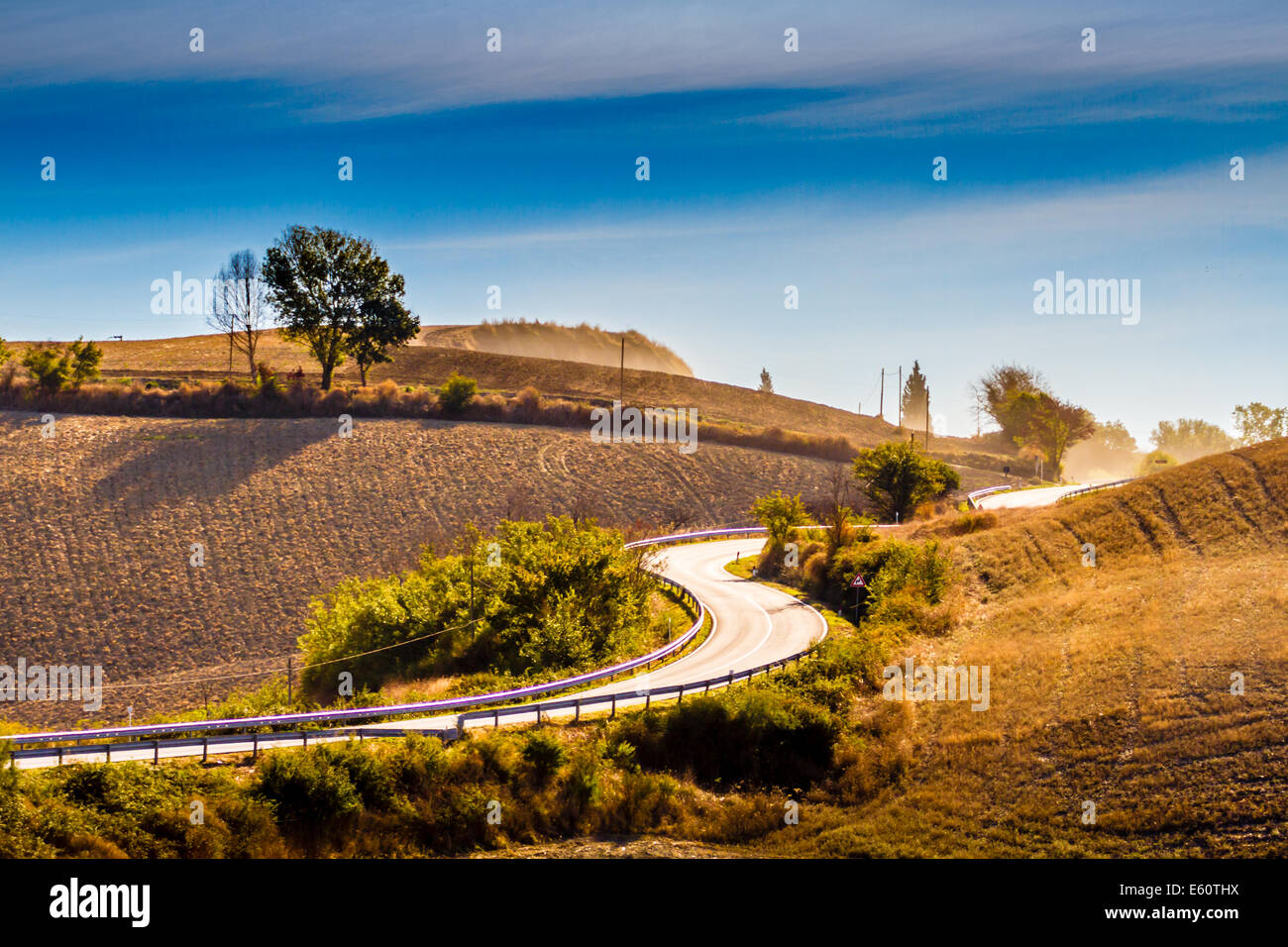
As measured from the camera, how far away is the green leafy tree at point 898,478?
63031 mm

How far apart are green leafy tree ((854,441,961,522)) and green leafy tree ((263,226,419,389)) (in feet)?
154

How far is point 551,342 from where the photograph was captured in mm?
167125

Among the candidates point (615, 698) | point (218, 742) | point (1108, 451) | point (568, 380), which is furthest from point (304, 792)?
point (1108, 451)

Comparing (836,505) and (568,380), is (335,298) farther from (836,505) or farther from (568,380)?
(836,505)

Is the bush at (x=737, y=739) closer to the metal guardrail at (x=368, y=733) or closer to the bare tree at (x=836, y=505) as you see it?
the metal guardrail at (x=368, y=733)

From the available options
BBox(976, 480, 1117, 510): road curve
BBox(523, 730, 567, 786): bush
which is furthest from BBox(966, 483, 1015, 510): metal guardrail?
BBox(523, 730, 567, 786): bush

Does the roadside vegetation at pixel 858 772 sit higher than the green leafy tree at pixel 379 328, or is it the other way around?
the green leafy tree at pixel 379 328

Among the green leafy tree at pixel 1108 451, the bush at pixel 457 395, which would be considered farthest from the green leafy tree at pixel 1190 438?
→ the bush at pixel 457 395

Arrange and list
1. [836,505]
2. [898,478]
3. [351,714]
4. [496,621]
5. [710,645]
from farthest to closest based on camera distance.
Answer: [898,478], [836,505], [496,621], [710,645], [351,714]

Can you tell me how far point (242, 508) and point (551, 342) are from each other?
112m

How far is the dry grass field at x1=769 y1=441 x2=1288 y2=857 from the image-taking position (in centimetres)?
1942

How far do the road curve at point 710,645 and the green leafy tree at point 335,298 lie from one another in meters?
42.9

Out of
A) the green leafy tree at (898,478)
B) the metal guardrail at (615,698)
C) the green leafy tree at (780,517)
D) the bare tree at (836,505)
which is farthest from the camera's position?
the green leafy tree at (898,478)

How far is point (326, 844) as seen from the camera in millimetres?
19672
